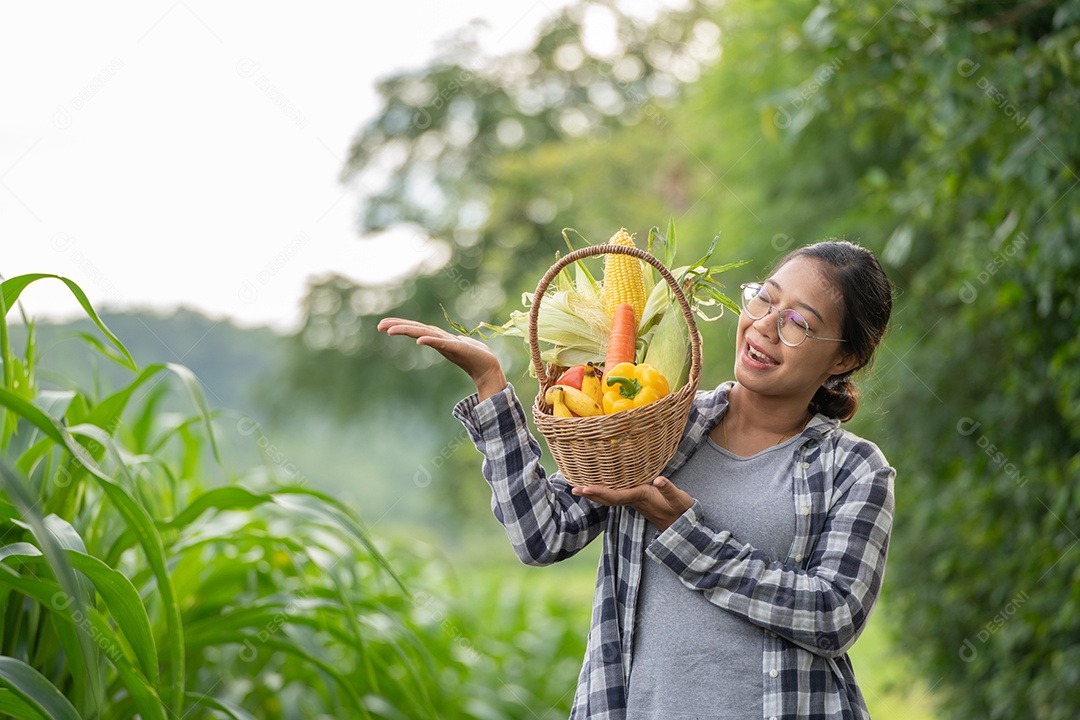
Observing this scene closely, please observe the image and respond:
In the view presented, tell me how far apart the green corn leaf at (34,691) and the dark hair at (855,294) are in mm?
1171

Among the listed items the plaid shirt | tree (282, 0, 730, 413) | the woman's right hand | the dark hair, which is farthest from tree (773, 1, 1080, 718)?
tree (282, 0, 730, 413)

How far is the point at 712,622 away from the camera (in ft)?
4.23

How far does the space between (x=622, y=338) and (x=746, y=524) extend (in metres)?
0.32

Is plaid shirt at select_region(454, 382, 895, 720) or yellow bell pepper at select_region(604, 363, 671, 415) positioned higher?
yellow bell pepper at select_region(604, 363, 671, 415)

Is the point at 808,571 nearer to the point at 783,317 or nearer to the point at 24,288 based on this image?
the point at 783,317

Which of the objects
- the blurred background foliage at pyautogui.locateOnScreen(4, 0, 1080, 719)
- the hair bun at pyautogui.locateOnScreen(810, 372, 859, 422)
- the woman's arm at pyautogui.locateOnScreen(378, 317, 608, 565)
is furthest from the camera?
the blurred background foliage at pyautogui.locateOnScreen(4, 0, 1080, 719)

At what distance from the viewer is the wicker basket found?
119 cm

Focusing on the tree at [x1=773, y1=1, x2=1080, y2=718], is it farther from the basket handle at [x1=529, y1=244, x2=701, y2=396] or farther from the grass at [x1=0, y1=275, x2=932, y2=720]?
the grass at [x1=0, y1=275, x2=932, y2=720]

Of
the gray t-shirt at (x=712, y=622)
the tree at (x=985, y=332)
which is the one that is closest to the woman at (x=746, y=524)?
the gray t-shirt at (x=712, y=622)

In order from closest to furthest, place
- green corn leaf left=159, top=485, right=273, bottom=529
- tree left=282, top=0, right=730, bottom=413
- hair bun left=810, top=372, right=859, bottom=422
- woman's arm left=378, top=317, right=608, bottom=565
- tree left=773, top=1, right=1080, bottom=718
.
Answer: woman's arm left=378, top=317, right=608, bottom=565 < hair bun left=810, top=372, right=859, bottom=422 < green corn leaf left=159, top=485, right=273, bottom=529 < tree left=773, top=1, right=1080, bottom=718 < tree left=282, top=0, right=730, bottom=413

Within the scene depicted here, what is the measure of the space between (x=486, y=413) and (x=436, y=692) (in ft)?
5.66

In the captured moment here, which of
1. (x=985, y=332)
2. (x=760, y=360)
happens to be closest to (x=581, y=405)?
(x=760, y=360)

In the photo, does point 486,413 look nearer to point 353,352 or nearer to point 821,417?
point 821,417

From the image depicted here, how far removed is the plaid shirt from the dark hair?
111mm
